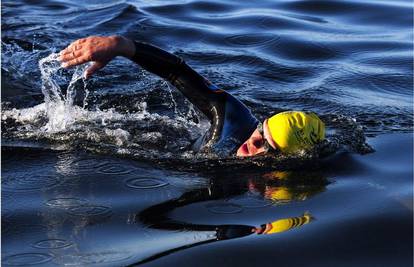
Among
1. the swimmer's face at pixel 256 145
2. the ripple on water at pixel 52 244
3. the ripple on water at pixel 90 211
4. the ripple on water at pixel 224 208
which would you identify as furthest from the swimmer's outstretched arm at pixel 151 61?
the ripple on water at pixel 52 244

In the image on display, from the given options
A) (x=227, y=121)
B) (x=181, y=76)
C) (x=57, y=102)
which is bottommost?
(x=57, y=102)

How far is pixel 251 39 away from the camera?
10.9 meters

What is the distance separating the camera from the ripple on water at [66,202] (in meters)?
4.38

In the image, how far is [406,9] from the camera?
12820mm

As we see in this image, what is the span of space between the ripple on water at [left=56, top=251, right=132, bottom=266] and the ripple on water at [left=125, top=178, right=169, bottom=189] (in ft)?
3.65

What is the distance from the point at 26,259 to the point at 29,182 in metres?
1.27

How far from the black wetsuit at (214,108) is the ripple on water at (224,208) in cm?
115

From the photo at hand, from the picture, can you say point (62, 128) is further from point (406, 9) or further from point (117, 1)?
point (406, 9)

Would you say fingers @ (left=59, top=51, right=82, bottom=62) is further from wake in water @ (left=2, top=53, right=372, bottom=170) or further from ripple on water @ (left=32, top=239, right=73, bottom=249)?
ripple on water @ (left=32, top=239, right=73, bottom=249)

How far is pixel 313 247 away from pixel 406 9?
9.79m

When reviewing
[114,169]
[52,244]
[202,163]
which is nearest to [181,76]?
[202,163]

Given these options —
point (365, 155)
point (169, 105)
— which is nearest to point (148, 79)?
point (169, 105)

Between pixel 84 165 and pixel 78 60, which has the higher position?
pixel 78 60

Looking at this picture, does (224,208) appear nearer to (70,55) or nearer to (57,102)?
(70,55)
